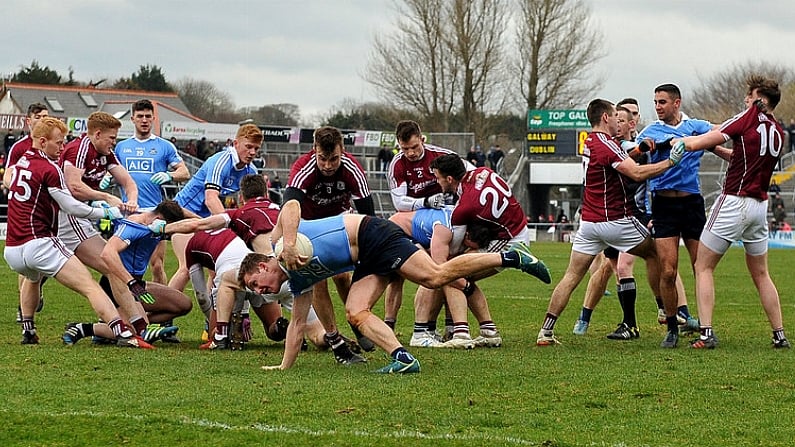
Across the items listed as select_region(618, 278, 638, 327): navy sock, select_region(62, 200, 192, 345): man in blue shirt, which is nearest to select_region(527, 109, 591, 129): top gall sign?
select_region(618, 278, 638, 327): navy sock

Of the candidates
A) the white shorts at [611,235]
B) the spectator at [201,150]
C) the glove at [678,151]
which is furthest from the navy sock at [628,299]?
the spectator at [201,150]

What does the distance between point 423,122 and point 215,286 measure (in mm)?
57832

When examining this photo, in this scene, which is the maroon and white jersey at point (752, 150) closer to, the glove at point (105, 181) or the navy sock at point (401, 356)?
the navy sock at point (401, 356)

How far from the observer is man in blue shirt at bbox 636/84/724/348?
10.8 metres

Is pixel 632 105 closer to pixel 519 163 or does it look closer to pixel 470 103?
pixel 519 163

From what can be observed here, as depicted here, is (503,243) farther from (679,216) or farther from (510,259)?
(510,259)

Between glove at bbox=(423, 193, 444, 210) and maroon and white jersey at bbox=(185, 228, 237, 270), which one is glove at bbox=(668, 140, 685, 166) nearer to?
glove at bbox=(423, 193, 444, 210)

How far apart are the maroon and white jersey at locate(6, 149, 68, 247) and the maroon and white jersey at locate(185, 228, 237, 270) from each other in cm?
137

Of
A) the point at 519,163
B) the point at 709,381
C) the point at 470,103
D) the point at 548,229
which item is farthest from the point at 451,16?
the point at 709,381

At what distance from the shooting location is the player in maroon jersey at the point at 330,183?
9.77 metres

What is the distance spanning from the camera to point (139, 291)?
11.1 m

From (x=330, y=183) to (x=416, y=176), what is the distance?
5.37 feet

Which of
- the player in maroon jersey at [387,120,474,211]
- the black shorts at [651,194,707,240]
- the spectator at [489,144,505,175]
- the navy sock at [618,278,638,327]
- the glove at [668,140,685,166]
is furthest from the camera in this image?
the spectator at [489,144,505,175]

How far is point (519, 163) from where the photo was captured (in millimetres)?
56594
